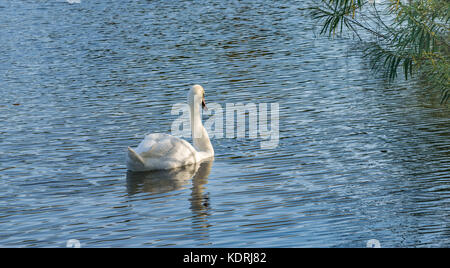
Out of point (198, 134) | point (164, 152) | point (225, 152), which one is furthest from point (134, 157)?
point (225, 152)

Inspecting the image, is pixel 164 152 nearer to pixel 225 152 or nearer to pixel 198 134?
pixel 198 134

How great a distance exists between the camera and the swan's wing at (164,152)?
15.5 meters

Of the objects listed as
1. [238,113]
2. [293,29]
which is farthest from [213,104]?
[293,29]

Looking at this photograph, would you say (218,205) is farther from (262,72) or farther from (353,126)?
(262,72)

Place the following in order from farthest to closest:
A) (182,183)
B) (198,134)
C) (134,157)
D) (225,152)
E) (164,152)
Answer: (198,134) → (225,152) → (164,152) → (134,157) → (182,183)

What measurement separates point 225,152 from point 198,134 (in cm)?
71

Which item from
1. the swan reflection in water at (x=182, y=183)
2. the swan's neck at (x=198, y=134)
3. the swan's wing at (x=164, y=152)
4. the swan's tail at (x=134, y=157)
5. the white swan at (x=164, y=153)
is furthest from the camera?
the swan's neck at (x=198, y=134)

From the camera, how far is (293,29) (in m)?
32.9

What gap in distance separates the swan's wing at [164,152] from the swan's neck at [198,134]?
41 cm

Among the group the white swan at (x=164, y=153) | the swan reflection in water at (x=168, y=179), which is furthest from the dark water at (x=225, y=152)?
the white swan at (x=164, y=153)

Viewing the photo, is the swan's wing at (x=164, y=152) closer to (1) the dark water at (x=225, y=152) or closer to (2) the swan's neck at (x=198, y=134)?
(1) the dark water at (x=225, y=152)

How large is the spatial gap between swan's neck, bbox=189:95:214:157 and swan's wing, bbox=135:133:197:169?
0.41m

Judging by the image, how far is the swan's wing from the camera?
50.9 feet

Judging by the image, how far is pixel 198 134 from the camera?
17.0m
